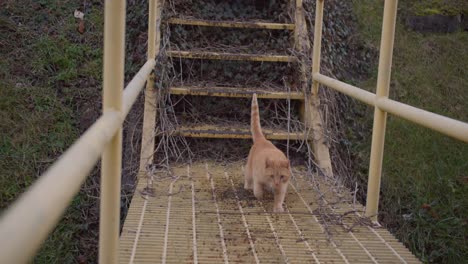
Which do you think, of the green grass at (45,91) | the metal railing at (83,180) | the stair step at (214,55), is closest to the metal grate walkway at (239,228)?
the metal railing at (83,180)

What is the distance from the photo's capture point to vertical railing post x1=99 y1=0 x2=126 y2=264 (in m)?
1.57

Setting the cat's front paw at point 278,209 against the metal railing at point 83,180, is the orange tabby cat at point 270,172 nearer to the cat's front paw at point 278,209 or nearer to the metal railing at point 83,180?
the cat's front paw at point 278,209

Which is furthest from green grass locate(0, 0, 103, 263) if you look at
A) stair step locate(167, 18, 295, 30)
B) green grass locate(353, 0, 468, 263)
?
green grass locate(353, 0, 468, 263)

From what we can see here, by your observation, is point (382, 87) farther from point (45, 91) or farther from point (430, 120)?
point (45, 91)

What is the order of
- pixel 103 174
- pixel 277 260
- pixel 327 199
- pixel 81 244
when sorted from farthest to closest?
pixel 81 244, pixel 327 199, pixel 277 260, pixel 103 174

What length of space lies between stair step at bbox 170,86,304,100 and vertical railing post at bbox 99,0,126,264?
2.13m

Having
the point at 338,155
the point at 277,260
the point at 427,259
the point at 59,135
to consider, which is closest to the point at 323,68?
the point at 338,155

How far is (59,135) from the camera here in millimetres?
3656

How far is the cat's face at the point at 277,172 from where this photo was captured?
2754 mm

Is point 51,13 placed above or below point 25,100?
above

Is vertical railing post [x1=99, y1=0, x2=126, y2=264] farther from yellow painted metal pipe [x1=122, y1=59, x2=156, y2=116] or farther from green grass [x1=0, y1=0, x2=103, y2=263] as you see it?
green grass [x1=0, y1=0, x2=103, y2=263]

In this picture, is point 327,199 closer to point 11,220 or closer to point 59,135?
point 59,135

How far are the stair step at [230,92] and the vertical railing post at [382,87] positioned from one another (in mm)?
1340

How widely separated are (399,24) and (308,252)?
13.2 feet
